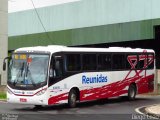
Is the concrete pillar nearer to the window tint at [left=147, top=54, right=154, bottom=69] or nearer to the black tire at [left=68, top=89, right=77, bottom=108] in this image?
the window tint at [left=147, top=54, right=154, bottom=69]

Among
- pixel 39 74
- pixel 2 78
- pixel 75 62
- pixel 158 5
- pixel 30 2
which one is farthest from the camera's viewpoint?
pixel 30 2

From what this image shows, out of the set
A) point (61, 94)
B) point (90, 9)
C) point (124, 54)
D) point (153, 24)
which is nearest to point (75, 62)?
point (61, 94)

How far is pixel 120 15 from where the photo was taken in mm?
47625

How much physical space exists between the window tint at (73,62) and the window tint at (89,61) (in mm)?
397

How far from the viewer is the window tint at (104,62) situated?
26984 millimetres

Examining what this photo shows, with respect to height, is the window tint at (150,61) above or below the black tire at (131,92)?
above

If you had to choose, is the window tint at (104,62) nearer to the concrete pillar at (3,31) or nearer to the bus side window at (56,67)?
the bus side window at (56,67)

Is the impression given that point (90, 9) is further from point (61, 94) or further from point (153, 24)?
point (61, 94)

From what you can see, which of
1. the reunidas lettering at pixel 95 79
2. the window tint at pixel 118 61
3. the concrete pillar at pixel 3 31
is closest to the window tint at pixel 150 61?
the window tint at pixel 118 61

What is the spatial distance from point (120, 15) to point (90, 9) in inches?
151

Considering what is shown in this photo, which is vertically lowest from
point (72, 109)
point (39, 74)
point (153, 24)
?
point (72, 109)

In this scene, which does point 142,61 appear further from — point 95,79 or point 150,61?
point 95,79

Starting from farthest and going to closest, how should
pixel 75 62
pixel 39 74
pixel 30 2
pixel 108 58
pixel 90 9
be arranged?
1. pixel 30 2
2. pixel 90 9
3. pixel 108 58
4. pixel 75 62
5. pixel 39 74

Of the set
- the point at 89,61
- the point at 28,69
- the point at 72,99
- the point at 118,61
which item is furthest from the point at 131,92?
the point at 28,69
